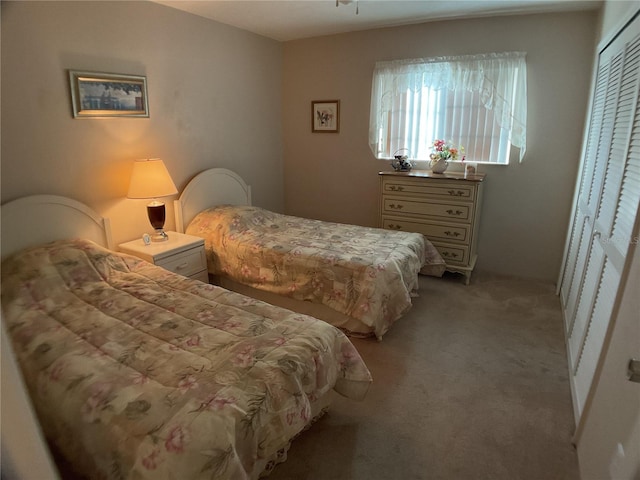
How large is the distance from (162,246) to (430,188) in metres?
2.50

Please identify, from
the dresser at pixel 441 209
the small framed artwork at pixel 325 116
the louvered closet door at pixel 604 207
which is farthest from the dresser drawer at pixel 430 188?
the small framed artwork at pixel 325 116

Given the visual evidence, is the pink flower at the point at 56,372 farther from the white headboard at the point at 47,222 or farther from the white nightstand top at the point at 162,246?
the white nightstand top at the point at 162,246

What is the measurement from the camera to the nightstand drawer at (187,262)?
2986 millimetres

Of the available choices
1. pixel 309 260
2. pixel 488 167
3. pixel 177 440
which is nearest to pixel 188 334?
pixel 177 440

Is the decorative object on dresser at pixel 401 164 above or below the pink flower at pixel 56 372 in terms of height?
above

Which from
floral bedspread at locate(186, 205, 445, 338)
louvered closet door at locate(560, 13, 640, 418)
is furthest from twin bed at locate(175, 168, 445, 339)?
louvered closet door at locate(560, 13, 640, 418)

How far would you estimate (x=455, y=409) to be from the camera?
2186 millimetres

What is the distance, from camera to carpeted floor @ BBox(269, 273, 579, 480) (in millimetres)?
1828

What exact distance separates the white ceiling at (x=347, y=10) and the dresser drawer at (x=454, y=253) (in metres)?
2.13

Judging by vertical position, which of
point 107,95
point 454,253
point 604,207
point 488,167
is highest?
point 107,95

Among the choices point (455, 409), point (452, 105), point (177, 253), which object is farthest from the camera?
point (452, 105)

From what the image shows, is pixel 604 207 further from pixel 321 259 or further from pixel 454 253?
pixel 321 259

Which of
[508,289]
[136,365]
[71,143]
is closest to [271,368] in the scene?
[136,365]

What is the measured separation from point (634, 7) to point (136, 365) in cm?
302
